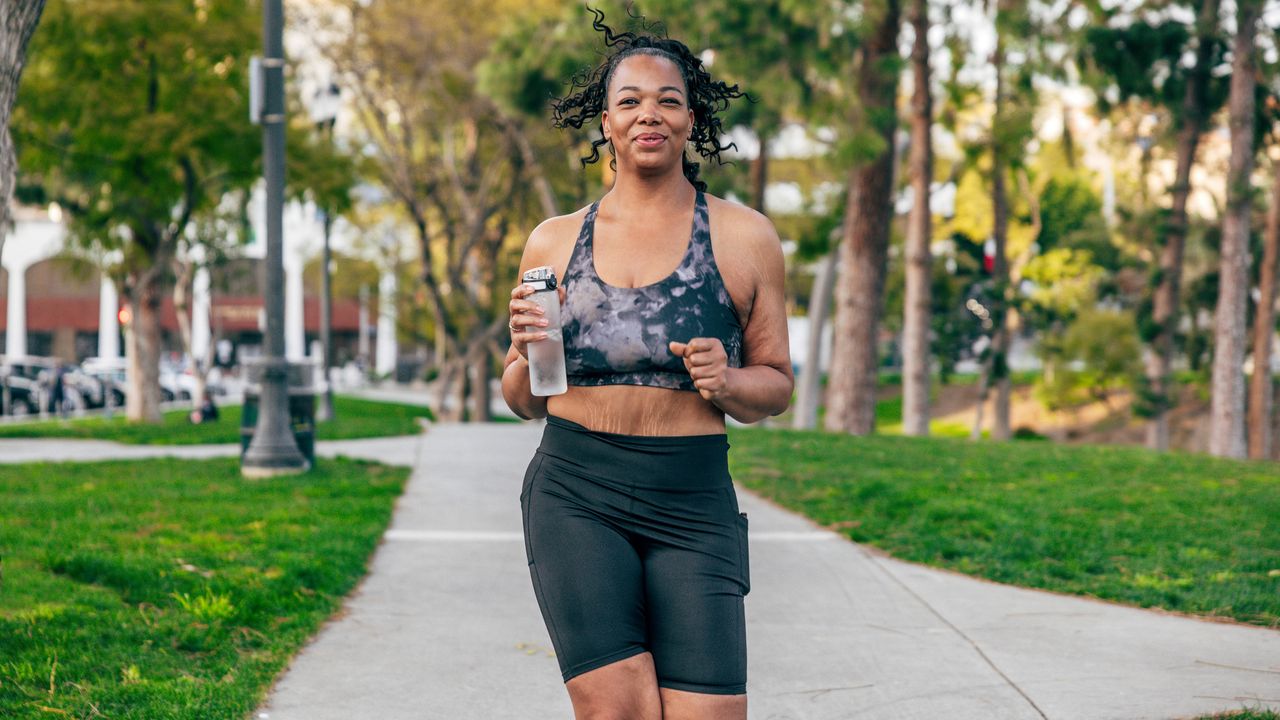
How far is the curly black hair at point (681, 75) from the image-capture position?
121 inches

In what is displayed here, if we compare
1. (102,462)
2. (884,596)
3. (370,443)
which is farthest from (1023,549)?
(370,443)

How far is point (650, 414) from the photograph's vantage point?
2863 millimetres

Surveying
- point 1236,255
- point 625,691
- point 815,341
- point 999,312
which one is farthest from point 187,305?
point 625,691

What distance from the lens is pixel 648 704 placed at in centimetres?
277

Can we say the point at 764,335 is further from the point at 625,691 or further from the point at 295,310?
the point at 295,310

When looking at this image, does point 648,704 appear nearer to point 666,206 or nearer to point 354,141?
point 666,206

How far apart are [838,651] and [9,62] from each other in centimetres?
418

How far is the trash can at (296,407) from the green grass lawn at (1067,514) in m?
4.03

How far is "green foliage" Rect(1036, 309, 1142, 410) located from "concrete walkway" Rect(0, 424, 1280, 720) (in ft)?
118

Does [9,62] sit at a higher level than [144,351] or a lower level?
higher

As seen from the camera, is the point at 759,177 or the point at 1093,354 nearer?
the point at 759,177

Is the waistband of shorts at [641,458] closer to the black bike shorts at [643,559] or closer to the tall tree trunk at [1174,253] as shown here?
the black bike shorts at [643,559]

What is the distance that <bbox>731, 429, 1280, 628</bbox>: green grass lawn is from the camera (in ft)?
23.1

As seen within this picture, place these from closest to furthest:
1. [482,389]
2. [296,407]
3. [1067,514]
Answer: [1067,514] → [296,407] → [482,389]
